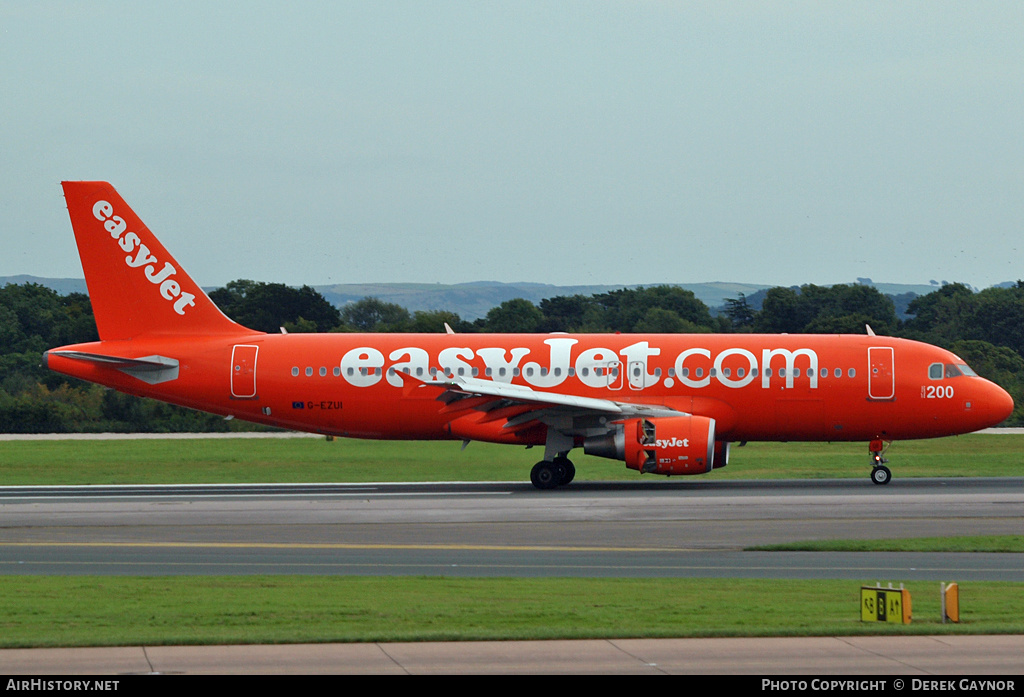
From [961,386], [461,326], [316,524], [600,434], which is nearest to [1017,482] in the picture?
[961,386]

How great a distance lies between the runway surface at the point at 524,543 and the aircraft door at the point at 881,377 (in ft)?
8.47

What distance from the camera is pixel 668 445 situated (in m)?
32.6

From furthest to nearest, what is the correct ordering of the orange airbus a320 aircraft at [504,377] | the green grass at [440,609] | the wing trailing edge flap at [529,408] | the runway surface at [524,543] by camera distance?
the orange airbus a320 aircraft at [504,377]
the wing trailing edge flap at [529,408]
the green grass at [440,609]
the runway surface at [524,543]

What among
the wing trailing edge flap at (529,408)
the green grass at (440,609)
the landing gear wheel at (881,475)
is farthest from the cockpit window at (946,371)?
the green grass at (440,609)

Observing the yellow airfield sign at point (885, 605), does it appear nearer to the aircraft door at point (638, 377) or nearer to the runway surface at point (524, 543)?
the runway surface at point (524, 543)

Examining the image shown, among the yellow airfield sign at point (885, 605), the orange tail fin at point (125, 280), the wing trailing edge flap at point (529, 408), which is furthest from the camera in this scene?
the orange tail fin at point (125, 280)

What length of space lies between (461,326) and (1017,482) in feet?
151

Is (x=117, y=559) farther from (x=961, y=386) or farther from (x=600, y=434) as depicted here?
(x=961, y=386)

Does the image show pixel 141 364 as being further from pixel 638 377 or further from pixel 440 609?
pixel 440 609

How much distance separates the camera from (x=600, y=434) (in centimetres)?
3378

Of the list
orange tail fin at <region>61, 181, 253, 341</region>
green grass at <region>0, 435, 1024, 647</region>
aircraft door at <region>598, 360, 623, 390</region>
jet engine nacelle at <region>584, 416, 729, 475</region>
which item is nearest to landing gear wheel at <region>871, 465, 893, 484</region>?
jet engine nacelle at <region>584, 416, 729, 475</region>

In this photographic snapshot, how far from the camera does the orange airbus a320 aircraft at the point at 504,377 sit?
114 ft

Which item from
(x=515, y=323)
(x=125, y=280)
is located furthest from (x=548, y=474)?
(x=515, y=323)
